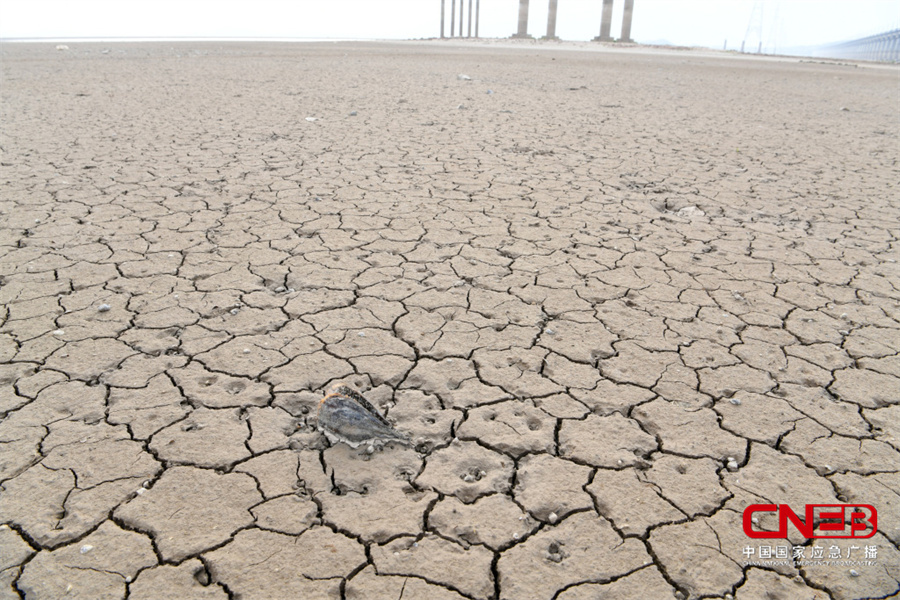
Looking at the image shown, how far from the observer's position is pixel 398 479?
1956 millimetres

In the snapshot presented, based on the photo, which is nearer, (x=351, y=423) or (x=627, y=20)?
(x=351, y=423)

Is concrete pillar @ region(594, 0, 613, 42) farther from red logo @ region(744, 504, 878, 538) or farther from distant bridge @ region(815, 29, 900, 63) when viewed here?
red logo @ region(744, 504, 878, 538)

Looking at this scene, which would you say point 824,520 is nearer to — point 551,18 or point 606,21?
point 606,21

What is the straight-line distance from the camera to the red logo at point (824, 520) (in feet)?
5.89

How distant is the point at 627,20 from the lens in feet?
134

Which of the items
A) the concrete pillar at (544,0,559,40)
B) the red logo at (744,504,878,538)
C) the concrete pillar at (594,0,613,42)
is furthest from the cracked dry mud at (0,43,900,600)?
the concrete pillar at (544,0,559,40)

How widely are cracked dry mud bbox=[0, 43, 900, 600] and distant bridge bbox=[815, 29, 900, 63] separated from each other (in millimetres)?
40766

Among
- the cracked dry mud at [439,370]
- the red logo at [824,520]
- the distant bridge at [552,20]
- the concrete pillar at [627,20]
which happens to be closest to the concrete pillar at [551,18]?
the distant bridge at [552,20]

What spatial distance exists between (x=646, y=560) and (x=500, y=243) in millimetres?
2530

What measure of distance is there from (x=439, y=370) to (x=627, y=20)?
148 feet

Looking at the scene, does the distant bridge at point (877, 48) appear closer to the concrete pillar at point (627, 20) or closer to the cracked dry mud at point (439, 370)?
the concrete pillar at point (627, 20)

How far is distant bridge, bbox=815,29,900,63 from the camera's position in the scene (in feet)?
218

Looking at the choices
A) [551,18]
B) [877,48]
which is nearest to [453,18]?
[551,18]

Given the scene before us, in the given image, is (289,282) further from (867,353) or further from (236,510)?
(867,353)
